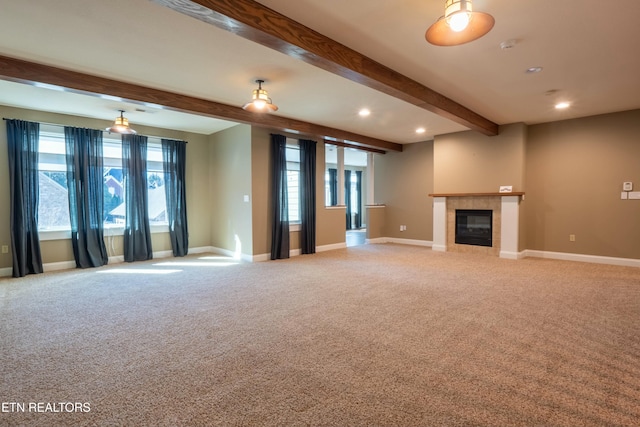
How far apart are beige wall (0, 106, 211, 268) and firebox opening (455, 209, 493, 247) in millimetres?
5368

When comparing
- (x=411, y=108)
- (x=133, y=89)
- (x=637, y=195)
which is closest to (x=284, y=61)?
(x=133, y=89)

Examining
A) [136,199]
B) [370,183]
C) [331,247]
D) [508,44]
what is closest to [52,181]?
[136,199]

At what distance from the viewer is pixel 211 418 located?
170 cm

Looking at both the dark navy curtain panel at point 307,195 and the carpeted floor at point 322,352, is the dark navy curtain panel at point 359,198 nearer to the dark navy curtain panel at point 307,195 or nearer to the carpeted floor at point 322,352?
the dark navy curtain panel at point 307,195

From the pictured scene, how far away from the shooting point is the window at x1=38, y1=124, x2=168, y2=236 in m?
5.24

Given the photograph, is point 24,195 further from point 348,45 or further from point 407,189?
point 407,189

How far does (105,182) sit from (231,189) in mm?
2154

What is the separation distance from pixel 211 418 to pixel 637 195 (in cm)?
677

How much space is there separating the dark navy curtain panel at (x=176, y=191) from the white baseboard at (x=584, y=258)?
6654mm

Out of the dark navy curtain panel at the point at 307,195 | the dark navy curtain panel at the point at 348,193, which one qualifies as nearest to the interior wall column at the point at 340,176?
the dark navy curtain panel at the point at 307,195

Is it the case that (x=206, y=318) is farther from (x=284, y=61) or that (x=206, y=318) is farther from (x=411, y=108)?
(x=411, y=108)

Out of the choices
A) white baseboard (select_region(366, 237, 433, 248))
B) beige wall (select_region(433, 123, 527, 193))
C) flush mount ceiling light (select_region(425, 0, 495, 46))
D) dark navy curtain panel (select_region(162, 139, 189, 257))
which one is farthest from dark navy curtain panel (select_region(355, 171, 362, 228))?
flush mount ceiling light (select_region(425, 0, 495, 46))

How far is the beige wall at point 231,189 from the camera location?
19.6ft

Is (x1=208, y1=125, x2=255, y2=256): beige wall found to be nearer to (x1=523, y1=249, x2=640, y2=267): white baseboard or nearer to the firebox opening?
the firebox opening
